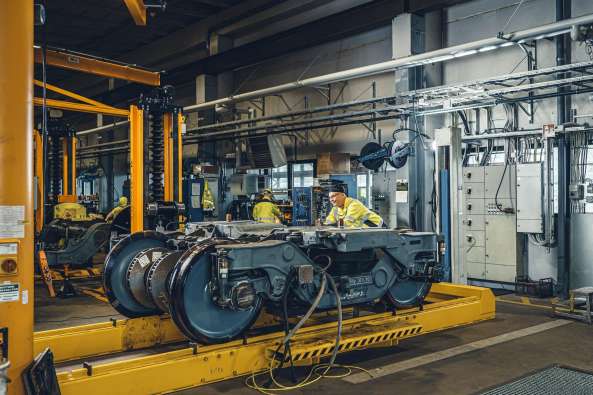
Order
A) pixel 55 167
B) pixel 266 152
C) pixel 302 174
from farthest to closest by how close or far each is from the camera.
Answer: pixel 302 174 < pixel 266 152 < pixel 55 167

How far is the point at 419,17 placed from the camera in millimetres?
11211

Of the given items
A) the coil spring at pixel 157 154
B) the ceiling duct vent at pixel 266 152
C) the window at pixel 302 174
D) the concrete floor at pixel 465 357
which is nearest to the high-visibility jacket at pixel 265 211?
the ceiling duct vent at pixel 266 152

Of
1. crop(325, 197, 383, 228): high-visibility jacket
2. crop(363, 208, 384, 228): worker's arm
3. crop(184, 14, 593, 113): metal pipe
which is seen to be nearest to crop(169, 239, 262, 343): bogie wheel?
crop(325, 197, 383, 228): high-visibility jacket

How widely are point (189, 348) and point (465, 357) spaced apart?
9.44 feet

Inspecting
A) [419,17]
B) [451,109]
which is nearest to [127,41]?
[419,17]

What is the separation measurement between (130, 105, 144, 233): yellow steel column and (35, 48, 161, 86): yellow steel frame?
1508 millimetres

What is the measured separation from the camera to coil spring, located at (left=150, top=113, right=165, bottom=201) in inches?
343

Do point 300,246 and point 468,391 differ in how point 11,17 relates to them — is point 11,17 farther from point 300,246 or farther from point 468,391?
point 468,391

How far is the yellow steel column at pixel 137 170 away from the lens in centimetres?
869

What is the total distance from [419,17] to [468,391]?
26.9ft

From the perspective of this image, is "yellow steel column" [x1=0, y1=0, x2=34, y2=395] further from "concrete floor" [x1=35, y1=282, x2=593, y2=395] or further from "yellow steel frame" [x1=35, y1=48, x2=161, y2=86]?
"yellow steel frame" [x1=35, y1=48, x2=161, y2=86]

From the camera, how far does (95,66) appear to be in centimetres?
981

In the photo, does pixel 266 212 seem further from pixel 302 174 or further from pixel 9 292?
pixel 9 292

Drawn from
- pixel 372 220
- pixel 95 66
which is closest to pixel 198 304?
pixel 372 220
